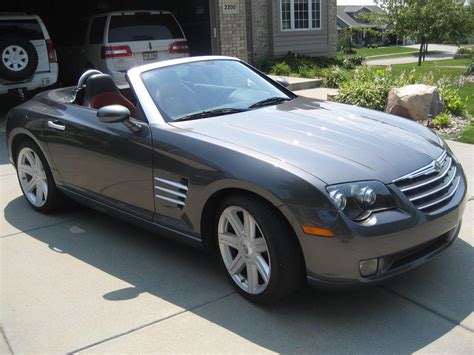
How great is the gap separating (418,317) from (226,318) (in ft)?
3.78

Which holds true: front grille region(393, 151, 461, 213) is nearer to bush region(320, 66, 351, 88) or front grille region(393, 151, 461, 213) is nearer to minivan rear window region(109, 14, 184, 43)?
minivan rear window region(109, 14, 184, 43)

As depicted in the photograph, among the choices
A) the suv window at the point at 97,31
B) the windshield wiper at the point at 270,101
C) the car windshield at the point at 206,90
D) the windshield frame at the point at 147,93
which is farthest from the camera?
the suv window at the point at 97,31

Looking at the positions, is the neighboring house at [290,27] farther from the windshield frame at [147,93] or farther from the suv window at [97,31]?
the windshield frame at [147,93]

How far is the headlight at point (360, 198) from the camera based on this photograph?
2.92 m

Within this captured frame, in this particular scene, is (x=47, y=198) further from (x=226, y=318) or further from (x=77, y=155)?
(x=226, y=318)

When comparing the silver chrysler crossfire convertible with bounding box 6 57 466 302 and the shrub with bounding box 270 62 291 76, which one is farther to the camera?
the shrub with bounding box 270 62 291 76

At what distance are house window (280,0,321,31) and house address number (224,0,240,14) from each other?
4.99 m

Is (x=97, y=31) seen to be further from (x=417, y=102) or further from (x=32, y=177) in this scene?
(x=32, y=177)

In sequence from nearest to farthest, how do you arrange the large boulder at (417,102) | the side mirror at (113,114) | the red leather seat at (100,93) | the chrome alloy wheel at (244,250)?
the chrome alloy wheel at (244,250)
the side mirror at (113,114)
the red leather seat at (100,93)
the large boulder at (417,102)

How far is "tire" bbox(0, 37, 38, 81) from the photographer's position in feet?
29.9

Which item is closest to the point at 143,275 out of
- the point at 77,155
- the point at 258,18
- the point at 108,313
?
the point at 108,313

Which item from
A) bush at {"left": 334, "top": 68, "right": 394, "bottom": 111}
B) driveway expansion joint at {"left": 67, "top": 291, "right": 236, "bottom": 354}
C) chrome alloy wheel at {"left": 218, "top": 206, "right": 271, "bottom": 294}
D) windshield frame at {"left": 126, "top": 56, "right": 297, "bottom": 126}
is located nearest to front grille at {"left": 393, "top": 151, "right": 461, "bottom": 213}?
chrome alloy wheel at {"left": 218, "top": 206, "right": 271, "bottom": 294}

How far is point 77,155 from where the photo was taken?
4.47 meters

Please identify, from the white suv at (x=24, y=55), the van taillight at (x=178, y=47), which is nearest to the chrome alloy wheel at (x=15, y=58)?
the white suv at (x=24, y=55)
